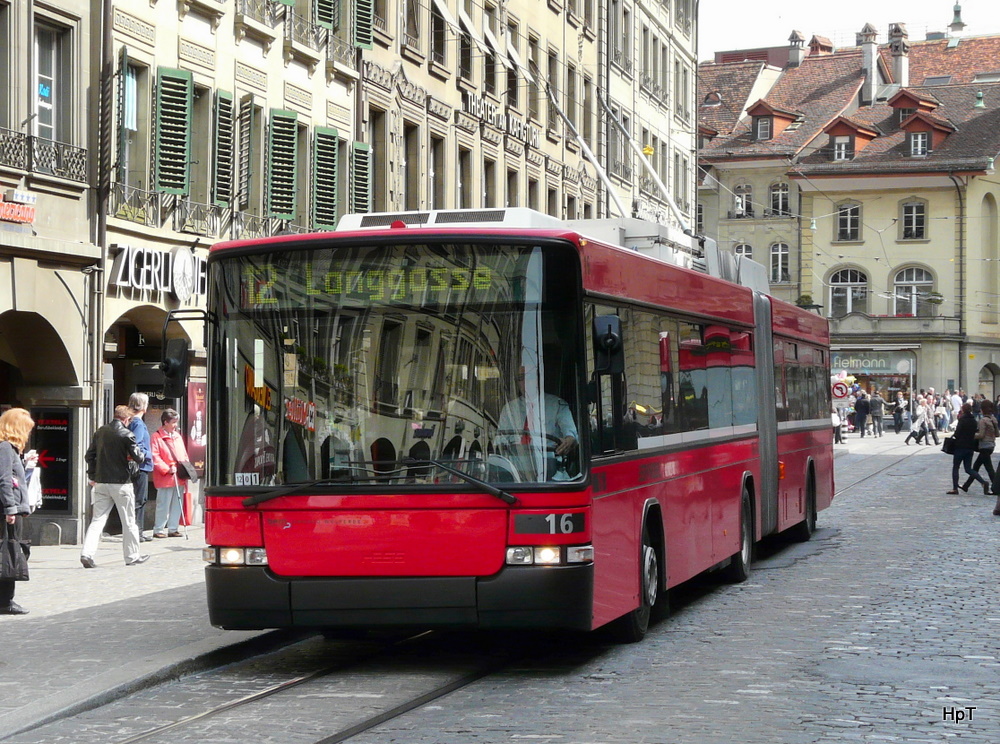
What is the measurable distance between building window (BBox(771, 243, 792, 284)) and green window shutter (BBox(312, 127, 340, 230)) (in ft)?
191

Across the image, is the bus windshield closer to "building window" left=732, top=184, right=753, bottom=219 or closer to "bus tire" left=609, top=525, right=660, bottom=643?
"bus tire" left=609, top=525, right=660, bottom=643

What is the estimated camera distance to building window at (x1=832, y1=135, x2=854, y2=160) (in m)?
83.1

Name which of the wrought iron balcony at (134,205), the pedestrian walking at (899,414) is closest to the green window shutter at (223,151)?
the wrought iron balcony at (134,205)

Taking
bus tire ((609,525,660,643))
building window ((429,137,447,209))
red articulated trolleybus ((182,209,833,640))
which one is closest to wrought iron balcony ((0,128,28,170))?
red articulated trolleybus ((182,209,833,640))

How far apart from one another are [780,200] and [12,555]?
7389 cm

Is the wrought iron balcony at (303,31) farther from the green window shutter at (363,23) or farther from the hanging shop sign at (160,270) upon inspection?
the hanging shop sign at (160,270)

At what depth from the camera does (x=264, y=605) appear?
10547mm

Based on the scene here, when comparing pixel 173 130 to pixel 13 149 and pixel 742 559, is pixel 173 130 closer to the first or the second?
pixel 13 149

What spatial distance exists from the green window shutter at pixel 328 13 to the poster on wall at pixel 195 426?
6840 mm

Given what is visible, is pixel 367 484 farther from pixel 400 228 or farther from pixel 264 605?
pixel 400 228

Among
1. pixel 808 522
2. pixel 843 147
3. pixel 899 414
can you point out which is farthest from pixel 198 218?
pixel 843 147

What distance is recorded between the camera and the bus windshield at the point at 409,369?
33.8ft

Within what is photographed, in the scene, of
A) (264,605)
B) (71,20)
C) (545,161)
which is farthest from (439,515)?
(545,161)

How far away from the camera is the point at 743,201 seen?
279 feet
